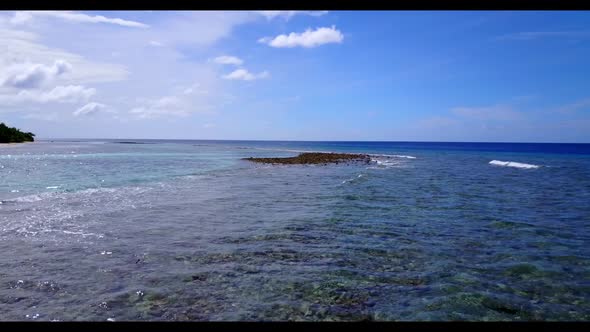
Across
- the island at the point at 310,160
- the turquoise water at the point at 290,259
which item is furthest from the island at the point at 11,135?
the turquoise water at the point at 290,259

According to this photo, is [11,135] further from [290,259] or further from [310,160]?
[290,259]

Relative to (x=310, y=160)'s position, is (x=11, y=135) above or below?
above

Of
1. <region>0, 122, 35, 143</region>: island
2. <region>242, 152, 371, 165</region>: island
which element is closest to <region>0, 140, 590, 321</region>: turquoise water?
<region>242, 152, 371, 165</region>: island

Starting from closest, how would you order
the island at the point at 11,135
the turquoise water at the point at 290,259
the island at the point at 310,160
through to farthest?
the turquoise water at the point at 290,259 < the island at the point at 310,160 < the island at the point at 11,135

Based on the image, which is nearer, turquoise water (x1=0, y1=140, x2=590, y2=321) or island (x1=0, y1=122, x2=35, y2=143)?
turquoise water (x1=0, y1=140, x2=590, y2=321)

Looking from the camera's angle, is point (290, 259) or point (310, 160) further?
point (310, 160)

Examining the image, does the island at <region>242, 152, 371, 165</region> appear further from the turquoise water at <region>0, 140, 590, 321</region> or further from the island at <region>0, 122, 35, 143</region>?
the island at <region>0, 122, 35, 143</region>

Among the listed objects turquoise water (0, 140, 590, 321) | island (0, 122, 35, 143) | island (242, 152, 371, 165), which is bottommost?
turquoise water (0, 140, 590, 321)

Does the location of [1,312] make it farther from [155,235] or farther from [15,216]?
[15,216]

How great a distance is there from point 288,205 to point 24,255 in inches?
505

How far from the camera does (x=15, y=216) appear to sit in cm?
1716

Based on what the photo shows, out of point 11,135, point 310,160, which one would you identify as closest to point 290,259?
point 310,160

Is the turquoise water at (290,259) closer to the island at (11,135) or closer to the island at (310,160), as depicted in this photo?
the island at (310,160)

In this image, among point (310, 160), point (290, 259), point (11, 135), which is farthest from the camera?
point (11, 135)
